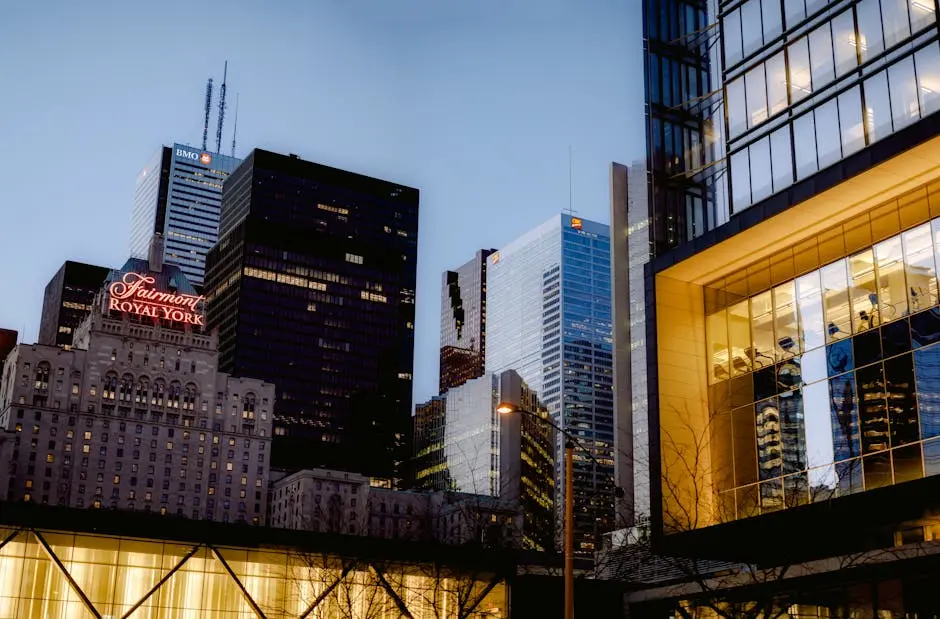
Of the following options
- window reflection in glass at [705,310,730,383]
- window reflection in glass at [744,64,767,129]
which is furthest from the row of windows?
window reflection in glass at [705,310,730,383]

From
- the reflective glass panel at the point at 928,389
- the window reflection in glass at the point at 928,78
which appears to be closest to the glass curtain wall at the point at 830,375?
the reflective glass panel at the point at 928,389

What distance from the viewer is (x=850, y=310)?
45125mm

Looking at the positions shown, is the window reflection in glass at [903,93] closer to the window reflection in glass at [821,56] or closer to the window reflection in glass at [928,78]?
the window reflection in glass at [928,78]

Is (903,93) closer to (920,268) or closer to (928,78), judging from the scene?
(928,78)

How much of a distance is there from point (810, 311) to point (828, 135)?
706 centimetres

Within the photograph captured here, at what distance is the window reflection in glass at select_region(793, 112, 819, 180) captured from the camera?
46.9 metres

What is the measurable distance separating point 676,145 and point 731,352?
1183 cm

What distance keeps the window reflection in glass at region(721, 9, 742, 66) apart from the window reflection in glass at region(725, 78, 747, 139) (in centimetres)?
126

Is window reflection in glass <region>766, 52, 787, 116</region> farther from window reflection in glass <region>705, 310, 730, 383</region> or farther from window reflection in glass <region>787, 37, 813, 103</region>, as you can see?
window reflection in glass <region>705, 310, 730, 383</region>

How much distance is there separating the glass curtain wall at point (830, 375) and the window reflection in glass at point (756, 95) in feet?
21.1

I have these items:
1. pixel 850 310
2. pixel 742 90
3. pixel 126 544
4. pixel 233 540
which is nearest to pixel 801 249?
pixel 850 310

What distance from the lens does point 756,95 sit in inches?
2005

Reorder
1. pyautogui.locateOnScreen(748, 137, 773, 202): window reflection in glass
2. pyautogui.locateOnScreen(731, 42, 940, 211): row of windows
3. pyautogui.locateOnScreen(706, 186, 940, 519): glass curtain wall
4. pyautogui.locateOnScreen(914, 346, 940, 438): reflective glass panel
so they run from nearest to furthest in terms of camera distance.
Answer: pyautogui.locateOnScreen(914, 346, 940, 438): reflective glass panel → pyautogui.locateOnScreen(706, 186, 940, 519): glass curtain wall → pyautogui.locateOnScreen(731, 42, 940, 211): row of windows → pyautogui.locateOnScreen(748, 137, 773, 202): window reflection in glass

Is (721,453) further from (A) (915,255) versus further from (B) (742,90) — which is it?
(B) (742,90)
